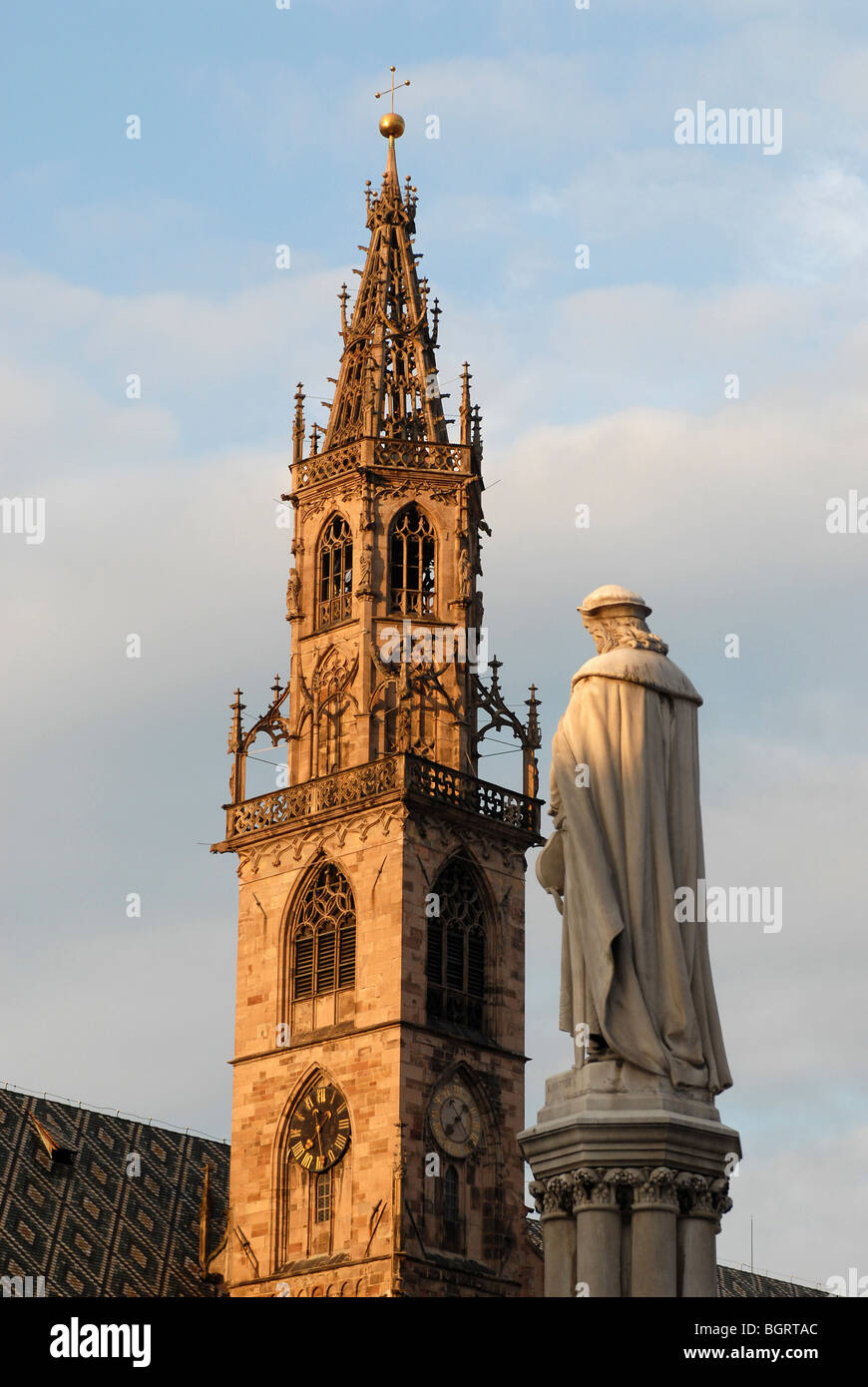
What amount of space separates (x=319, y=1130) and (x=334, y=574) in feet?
54.4

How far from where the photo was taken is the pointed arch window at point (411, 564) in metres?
79.9

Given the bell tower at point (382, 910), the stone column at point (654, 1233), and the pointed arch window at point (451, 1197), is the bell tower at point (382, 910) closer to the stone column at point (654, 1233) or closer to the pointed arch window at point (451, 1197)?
the pointed arch window at point (451, 1197)

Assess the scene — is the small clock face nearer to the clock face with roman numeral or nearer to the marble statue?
the clock face with roman numeral

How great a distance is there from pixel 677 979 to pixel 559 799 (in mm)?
1817

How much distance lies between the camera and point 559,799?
22.8 metres

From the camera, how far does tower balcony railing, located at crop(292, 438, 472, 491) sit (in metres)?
81.4

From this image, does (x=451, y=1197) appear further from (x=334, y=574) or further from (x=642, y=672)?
(x=642, y=672)

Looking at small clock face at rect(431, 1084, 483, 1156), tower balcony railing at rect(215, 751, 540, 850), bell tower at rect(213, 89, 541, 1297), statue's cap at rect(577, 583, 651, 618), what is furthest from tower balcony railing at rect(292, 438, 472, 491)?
statue's cap at rect(577, 583, 651, 618)

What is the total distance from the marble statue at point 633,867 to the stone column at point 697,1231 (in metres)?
0.79

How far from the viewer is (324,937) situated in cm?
7588

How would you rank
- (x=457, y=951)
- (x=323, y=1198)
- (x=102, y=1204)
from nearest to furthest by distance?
1. (x=323, y=1198)
2. (x=457, y=951)
3. (x=102, y=1204)

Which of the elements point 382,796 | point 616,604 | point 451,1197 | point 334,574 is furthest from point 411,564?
point 616,604

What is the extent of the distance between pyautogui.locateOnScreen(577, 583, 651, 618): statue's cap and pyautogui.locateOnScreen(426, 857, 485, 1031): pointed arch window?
51193mm
